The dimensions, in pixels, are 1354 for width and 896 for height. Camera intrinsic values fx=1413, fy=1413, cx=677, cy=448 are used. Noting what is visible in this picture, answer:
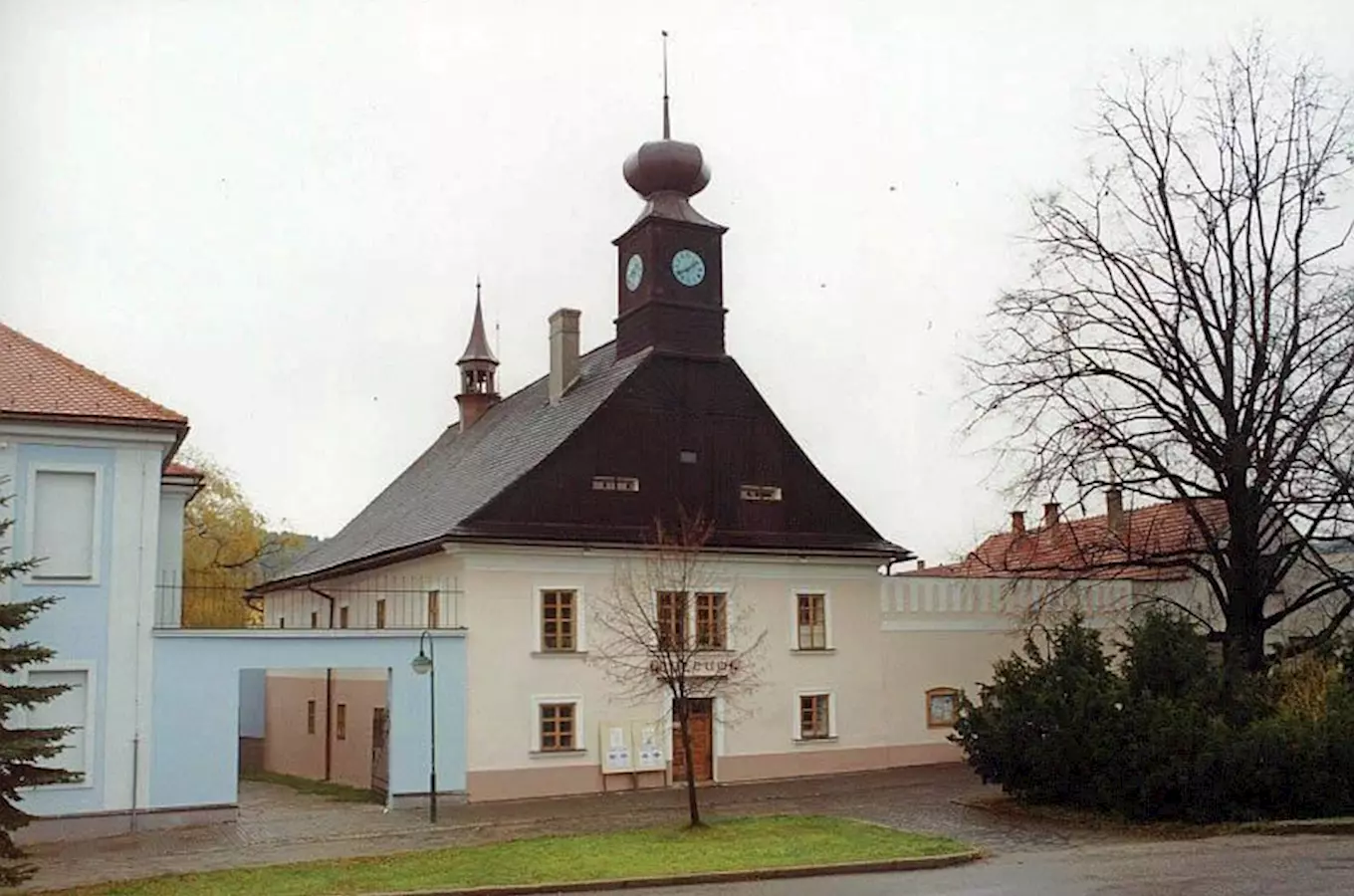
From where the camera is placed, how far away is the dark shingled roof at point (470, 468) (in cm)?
2995

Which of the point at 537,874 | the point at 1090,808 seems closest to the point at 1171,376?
the point at 1090,808

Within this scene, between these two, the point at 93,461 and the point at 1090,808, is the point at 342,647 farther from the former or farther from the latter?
the point at 1090,808

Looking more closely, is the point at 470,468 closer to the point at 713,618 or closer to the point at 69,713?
the point at 713,618

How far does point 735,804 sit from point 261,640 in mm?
8837

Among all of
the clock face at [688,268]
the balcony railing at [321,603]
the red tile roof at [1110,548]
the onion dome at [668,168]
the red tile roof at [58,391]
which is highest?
the onion dome at [668,168]

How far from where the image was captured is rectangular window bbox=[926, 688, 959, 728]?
3231 centimetres

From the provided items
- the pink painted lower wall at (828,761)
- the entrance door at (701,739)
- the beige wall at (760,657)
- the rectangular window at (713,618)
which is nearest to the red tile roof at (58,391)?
the beige wall at (760,657)

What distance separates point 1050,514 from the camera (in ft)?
91.8

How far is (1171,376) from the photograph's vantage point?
86.9ft

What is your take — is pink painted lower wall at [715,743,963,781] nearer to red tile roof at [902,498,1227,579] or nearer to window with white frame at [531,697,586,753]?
window with white frame at [531,697,586,753]

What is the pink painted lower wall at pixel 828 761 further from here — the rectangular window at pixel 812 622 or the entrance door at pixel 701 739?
the rectangular window at pixel 812 622

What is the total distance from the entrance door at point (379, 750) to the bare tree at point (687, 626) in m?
4.68

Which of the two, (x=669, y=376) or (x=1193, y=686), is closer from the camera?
(x=1193, y=686)

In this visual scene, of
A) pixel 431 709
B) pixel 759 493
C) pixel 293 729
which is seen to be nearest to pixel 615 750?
pixel 431 709
